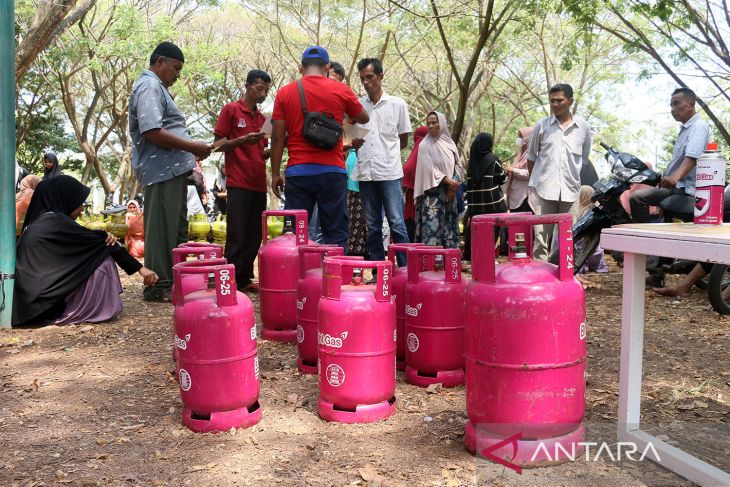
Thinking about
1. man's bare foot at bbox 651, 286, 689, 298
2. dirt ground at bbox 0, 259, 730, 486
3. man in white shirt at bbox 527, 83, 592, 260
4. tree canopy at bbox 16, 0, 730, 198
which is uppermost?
tree canopy at bbox 16, 0, 730, 198

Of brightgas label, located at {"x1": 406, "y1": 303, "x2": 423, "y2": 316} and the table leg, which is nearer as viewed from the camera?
the table leg

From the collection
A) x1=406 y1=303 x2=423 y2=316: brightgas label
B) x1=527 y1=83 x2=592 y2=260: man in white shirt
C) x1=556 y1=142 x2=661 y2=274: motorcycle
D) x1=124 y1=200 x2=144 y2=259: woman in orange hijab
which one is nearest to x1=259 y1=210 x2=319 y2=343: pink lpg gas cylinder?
x1=406 y1=303 x2=423 y2=316: brightgas label

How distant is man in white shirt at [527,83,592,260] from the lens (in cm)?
584

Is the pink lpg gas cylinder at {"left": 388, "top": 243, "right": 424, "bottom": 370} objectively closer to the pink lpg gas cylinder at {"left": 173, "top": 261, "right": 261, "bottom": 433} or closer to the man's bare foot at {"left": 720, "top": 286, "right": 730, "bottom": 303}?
the pink lpg gas cylinder at {"left": 173, "top": 261, "right": 261, "bottom": 433}

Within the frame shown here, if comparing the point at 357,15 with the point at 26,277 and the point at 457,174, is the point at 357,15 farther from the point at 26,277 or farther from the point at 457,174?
the point at 26,277

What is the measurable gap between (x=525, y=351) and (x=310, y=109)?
9.37 ft

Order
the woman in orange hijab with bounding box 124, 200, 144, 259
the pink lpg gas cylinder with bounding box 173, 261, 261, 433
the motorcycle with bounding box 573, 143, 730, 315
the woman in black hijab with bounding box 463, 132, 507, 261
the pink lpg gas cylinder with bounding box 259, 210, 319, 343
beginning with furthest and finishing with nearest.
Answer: the woman in orange hijab with bounding box 124, 200, 144, 259
the woman in black hijab with bounding box 463, 132, 507, 261
the motorcycle with bounding box 573, 143, 730, 315
the pink lpg gas cylinder with bounding box 259, 210, 319, 343
the pink lpg gas cylinder with bounding box 173, 261, 261, 433

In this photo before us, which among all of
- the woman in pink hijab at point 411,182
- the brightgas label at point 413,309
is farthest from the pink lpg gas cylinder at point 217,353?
the woman in pink hijab at point 411,182

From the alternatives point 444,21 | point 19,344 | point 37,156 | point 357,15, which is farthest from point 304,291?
point 37,156

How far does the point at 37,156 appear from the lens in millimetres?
23828

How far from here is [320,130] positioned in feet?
14.7

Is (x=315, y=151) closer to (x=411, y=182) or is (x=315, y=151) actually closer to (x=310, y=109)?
(x=310, y=109)

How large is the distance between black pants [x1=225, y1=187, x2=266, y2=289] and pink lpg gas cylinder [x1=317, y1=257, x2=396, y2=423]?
9.90ft

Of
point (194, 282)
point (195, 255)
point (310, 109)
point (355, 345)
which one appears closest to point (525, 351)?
point (355, 345)
